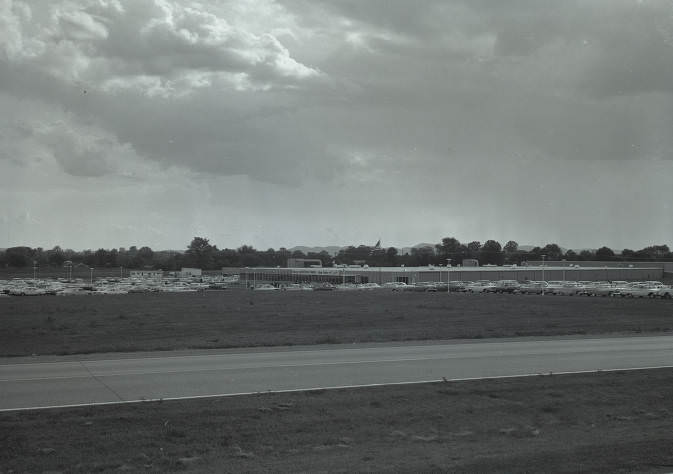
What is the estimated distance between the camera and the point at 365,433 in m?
12.7

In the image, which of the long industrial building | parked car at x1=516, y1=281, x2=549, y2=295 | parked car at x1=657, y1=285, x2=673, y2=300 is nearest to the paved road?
parked car at x1=657, y1=285, x2=673, y2=300

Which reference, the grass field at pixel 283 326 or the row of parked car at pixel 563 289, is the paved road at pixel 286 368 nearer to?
the grass field at pixel 283 326

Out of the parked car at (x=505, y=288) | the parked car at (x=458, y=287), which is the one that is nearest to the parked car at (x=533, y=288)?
the parked car at (x=505, y=288)

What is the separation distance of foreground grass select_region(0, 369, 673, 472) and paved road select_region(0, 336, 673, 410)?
1.61 meters

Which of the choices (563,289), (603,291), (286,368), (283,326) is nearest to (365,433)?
(286,368)

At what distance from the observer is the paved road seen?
16.7 meters

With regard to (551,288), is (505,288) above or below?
below

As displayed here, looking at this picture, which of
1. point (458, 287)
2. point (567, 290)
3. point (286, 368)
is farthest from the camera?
point (458, 287)

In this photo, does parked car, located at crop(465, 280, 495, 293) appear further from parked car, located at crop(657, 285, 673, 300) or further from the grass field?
the grass field

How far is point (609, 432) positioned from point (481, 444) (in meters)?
2.96

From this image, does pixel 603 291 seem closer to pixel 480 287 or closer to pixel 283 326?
pixel 480 287

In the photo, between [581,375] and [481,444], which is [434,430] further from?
[581,375]

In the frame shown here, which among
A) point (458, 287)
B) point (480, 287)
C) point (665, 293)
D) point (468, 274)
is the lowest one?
point (458, 287)

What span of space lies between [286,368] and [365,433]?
27.2 ft
